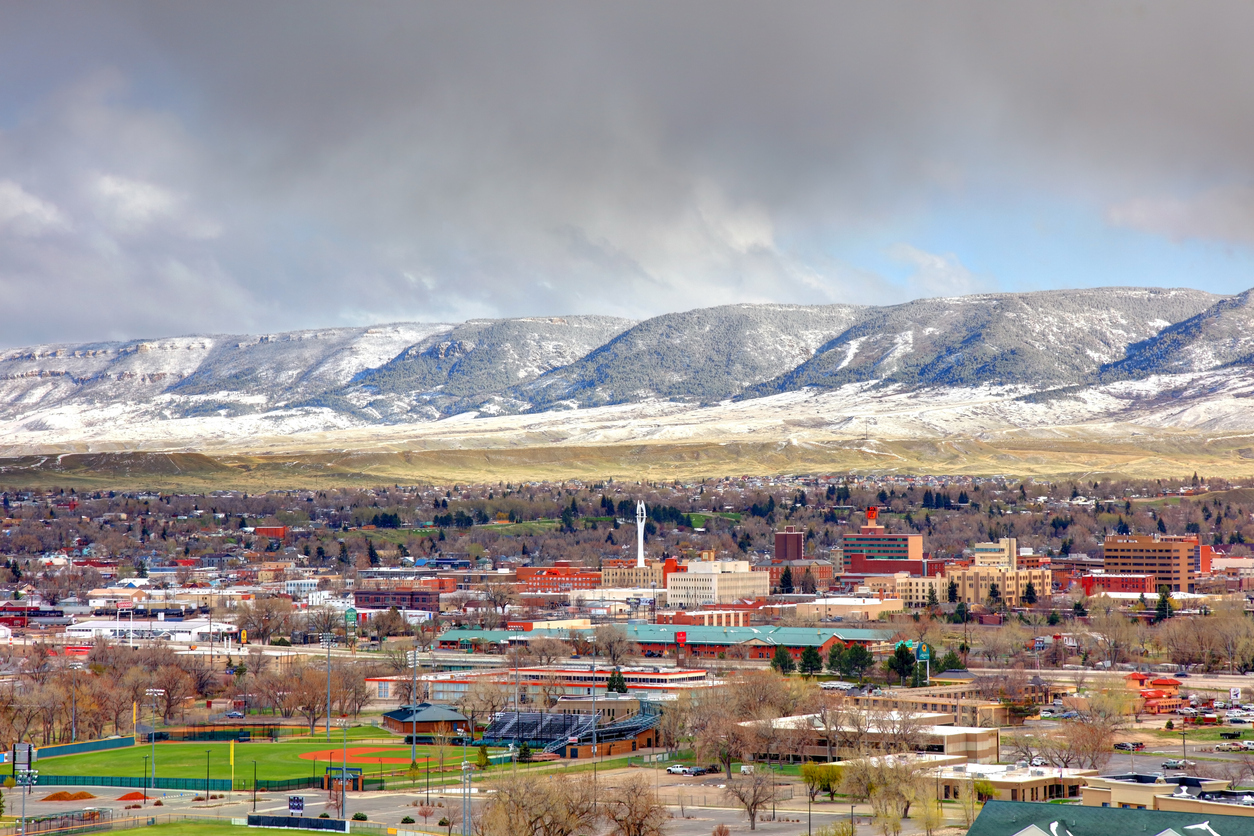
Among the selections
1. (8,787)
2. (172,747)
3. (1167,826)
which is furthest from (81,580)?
(1167,826)

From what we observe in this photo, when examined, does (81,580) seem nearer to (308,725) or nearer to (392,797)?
(308,725)

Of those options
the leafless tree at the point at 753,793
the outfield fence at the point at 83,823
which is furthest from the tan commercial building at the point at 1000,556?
the outfield fence at the point at 83,823

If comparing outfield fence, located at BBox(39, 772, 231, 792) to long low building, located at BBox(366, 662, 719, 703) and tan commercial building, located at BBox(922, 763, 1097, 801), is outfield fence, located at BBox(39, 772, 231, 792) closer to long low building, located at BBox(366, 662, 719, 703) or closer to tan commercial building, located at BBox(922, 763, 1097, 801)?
long low building, located at BBox(366, 662, 719, 703)

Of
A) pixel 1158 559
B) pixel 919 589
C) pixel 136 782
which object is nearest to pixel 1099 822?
pixel 136 782

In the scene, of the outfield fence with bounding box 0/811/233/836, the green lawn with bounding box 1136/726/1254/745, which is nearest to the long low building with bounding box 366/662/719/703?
the green lawn with bounding box 1136/726/1254/745

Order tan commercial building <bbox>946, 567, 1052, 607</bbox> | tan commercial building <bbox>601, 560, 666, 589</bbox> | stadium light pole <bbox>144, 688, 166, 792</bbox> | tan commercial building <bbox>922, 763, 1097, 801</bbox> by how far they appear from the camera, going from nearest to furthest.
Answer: tan commercial building <bbox>922, 763, 1097, 801</bbox>, stadium light pole <bbox>144, 688, 166, 792</bbox>, tan commercial building <bbox>946, 567, 1052, 607</bbox>, tan commercial building <bbox>601, 560, 666, 589</bbox>

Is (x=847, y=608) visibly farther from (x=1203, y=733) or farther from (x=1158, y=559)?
(x=1203, y=733)
